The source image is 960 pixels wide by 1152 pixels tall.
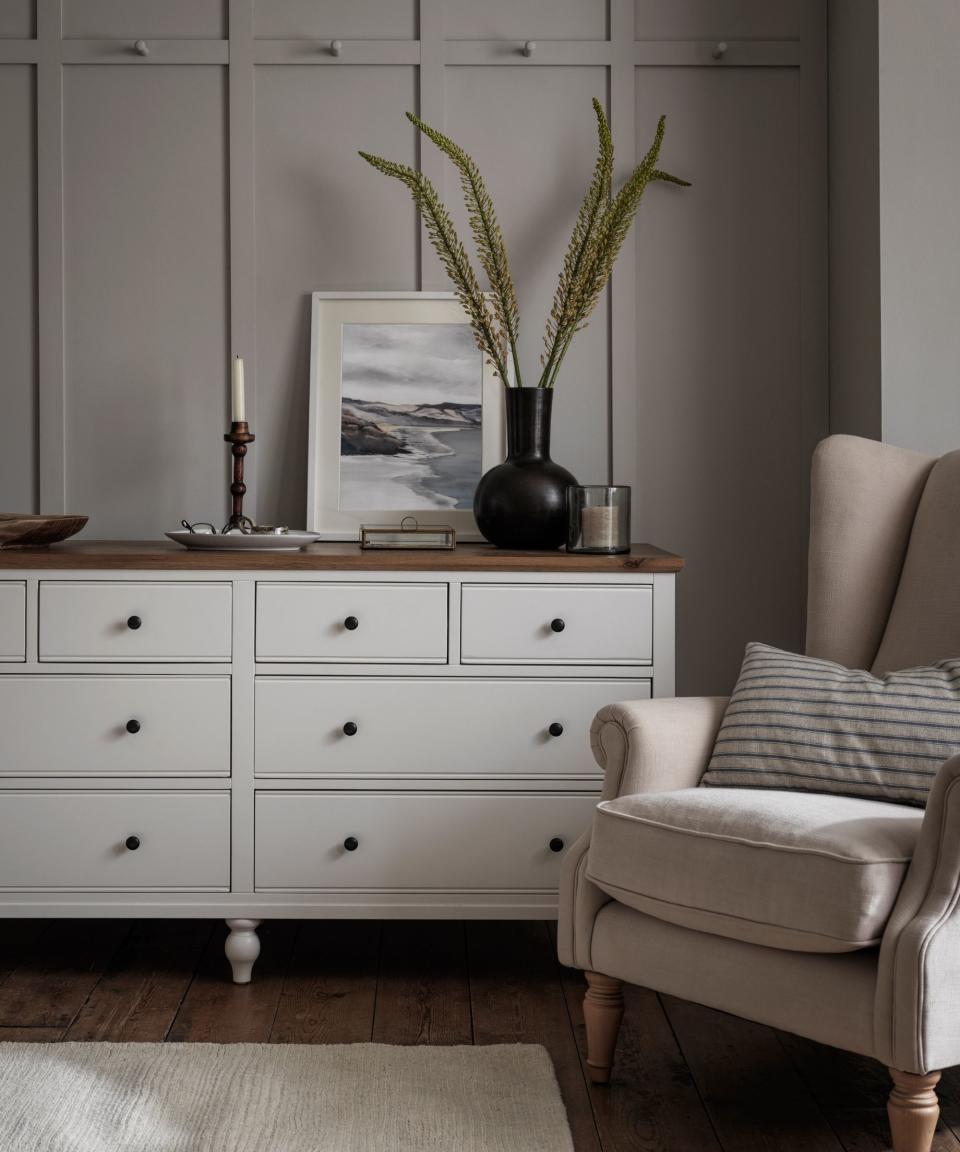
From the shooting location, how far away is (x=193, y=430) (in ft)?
9.13

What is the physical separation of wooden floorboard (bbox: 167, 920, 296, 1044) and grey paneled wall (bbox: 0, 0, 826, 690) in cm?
100

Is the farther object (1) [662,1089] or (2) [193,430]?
(2) [193,430]

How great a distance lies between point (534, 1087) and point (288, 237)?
1.95 metres

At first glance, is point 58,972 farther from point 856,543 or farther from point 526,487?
point 856,543

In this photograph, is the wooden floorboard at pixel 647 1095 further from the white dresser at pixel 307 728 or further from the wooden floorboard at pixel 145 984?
the wooden floorboard at pixel 145 984

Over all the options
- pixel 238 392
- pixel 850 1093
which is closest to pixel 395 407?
pixel 238 392

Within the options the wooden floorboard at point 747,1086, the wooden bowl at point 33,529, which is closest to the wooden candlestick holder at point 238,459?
the wooden bowl at point 33,529

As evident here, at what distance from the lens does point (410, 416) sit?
275 cm

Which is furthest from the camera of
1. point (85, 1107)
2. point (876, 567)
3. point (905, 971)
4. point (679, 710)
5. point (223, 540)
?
point (223, 540)

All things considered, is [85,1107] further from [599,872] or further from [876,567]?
[876,567]

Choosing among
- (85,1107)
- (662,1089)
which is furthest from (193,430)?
(662,1089)

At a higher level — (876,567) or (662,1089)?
(876,567)

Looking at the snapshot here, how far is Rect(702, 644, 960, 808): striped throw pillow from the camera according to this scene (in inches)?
68.4

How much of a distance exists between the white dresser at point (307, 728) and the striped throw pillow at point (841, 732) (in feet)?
1.27
